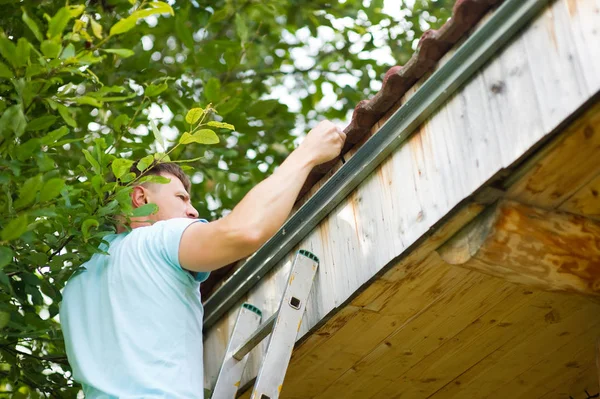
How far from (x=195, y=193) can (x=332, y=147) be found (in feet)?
10.2

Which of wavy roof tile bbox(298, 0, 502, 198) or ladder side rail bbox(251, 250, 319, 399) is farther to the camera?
ladder side rail bbox(251, 250, 319, 399)

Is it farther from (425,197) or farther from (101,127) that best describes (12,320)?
(101,127)

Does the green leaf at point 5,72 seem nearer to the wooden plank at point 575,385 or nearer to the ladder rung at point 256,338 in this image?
the ladder rung at point 256,338

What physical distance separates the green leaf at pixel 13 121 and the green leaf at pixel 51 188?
0.76ft

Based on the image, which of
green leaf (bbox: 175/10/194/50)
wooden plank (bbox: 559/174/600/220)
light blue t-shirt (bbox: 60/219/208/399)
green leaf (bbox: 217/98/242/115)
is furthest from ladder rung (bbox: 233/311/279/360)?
green leaf (bbox: 175/10/194/50)

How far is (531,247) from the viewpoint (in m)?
2.46

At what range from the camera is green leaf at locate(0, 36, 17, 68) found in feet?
9.21

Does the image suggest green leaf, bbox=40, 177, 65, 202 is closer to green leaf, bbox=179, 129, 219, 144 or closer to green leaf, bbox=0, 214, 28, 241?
green leaf, bbox=0, 214, 28, 241

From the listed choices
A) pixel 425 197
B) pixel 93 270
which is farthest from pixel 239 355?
pixel 425 197

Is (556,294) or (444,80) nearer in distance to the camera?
(444,80)

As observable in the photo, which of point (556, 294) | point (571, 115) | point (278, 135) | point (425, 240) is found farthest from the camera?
point (278, 135)

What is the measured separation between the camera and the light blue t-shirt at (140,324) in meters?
2.88

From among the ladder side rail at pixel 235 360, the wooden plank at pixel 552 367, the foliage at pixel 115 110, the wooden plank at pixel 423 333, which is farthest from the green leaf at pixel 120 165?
the wooden plank at pixel 552 367

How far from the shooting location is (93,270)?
331cm
